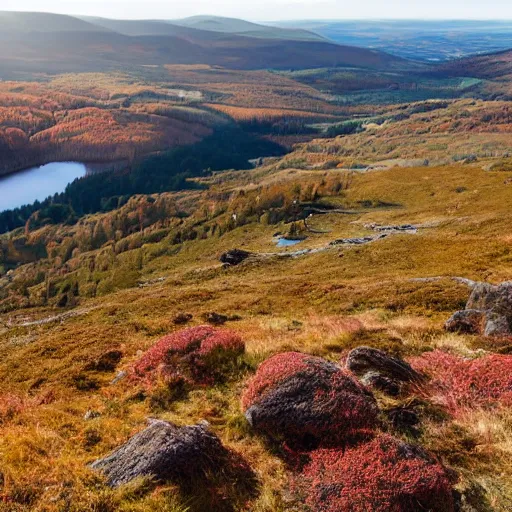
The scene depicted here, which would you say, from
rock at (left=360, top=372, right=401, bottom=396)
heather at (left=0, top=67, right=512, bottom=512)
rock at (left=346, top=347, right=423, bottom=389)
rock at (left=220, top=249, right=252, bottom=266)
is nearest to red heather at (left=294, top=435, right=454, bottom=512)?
heather at (left=0, top=67, right=512, bottom=512)

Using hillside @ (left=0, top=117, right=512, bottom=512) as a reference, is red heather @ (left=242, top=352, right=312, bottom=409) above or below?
above

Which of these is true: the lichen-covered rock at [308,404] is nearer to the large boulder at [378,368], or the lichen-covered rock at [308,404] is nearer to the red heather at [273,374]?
the red heather at [273,374]

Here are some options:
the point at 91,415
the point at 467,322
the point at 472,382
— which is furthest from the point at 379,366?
the point at 91,415

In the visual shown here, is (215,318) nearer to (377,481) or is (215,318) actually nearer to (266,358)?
(266,358)

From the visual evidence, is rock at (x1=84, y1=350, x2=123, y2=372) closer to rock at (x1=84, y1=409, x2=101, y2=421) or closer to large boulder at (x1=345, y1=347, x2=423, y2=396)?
rock at (x1=84, y1=409, x2=101, y2=421)

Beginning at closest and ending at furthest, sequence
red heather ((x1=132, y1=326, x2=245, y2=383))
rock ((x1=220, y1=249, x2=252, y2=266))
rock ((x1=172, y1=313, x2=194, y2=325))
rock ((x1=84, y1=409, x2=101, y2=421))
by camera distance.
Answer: rock ((x1=84, y1=409, x2=101, y2=421))
red heather ((x1=132, y1=326, x2=245, y2=383))
rock ((x1=172, y1=313, x2=194, y2=325))
rock ((x1=220, y1=249, x2=252, y2=266))
